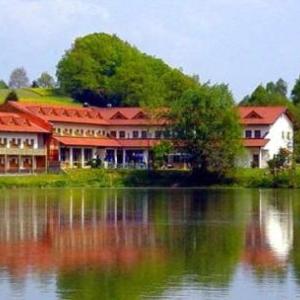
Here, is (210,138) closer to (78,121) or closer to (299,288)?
(78,121)

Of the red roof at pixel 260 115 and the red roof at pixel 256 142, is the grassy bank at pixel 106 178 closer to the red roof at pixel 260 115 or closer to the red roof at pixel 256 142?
the red roof at pixel 256 142

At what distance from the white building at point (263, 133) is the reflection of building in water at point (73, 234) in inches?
1554

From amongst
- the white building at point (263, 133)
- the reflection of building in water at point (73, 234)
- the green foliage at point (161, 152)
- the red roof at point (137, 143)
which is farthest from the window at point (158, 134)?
the reflection of building in water at point (73, 234)

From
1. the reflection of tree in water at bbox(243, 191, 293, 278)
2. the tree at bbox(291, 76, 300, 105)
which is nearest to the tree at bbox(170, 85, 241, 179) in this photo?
the reflection of tree in water at bbox(243, 191, 293, 278)

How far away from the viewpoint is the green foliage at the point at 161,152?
90812 mm

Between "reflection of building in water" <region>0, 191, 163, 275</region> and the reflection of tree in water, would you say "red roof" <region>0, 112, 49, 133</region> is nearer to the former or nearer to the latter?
"reflection of building in water" <region>0, 191, 163, 275</region>

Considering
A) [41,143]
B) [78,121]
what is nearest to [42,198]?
[41,143]

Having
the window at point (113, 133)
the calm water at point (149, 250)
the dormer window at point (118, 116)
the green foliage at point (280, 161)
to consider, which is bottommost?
the calm water at point (149, 250)

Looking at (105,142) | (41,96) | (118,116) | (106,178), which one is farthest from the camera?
(41,96)

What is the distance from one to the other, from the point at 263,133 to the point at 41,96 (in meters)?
50.9

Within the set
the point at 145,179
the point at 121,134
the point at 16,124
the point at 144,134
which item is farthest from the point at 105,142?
the point at 145,179

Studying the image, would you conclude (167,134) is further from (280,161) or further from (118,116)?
(118,116)

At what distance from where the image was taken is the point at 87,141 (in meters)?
99.2

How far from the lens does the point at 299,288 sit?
84.5 ft
